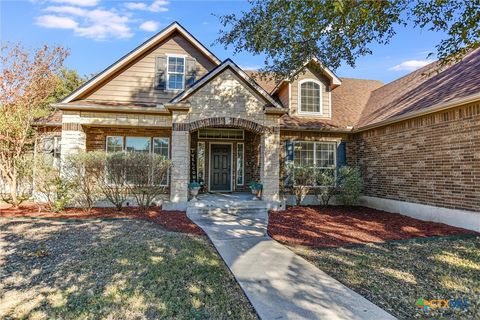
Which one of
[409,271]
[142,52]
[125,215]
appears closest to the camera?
[409,271]

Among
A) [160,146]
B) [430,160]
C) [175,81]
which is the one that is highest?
[175,81]

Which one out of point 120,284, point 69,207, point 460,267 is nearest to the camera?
point 120,284

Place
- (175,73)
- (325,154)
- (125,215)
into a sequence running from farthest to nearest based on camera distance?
(325,154)
(175,73)
(125,215)

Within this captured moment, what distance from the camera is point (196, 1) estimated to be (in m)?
9.36

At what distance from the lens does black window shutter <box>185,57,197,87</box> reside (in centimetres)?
1190

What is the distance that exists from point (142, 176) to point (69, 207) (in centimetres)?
344

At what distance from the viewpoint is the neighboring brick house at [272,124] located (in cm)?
824

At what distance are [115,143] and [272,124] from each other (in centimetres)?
669

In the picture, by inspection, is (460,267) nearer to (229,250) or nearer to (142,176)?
(229,250)

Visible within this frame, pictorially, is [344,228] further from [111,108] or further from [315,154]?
[111,108]

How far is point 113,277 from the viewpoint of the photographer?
403 cm

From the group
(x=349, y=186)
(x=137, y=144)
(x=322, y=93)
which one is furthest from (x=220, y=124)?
(x=349, y=186)

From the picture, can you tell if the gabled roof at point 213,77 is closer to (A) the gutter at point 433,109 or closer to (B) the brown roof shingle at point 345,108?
(B) the brown roof shingle at point 345,108

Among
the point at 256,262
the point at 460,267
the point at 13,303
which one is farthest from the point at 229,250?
the point at 460,267
